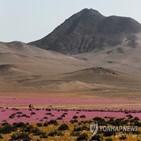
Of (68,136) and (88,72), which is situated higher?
(88,72)

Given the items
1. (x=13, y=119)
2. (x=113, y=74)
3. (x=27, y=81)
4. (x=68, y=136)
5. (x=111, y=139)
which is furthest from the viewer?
(x=113, y=74)

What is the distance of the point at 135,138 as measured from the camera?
855 inches

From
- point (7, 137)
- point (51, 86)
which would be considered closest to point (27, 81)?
point (51, 86)

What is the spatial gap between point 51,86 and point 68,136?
103189 mm

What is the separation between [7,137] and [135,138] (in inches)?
256

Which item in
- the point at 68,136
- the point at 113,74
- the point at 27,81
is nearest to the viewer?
the point at 68,136

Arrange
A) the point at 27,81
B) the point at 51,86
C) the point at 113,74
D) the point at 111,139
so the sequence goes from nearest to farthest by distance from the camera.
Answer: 1. the point at 111,139
2. the point at 51,86
3. the point at 27,81
4. the point at 113,74

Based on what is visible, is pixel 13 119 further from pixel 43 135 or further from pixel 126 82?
pixel 126 82

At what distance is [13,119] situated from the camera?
37.1m

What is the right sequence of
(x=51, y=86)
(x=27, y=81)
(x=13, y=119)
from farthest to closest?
(x=27, y=81) < (x=51, y=86) < (x=13, y=119)

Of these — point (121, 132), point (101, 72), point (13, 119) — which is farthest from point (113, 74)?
point (121, 132)

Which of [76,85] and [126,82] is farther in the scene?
[126,82]

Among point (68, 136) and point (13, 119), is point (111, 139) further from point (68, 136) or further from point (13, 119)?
point (13, 119)

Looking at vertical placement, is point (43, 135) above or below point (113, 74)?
below
